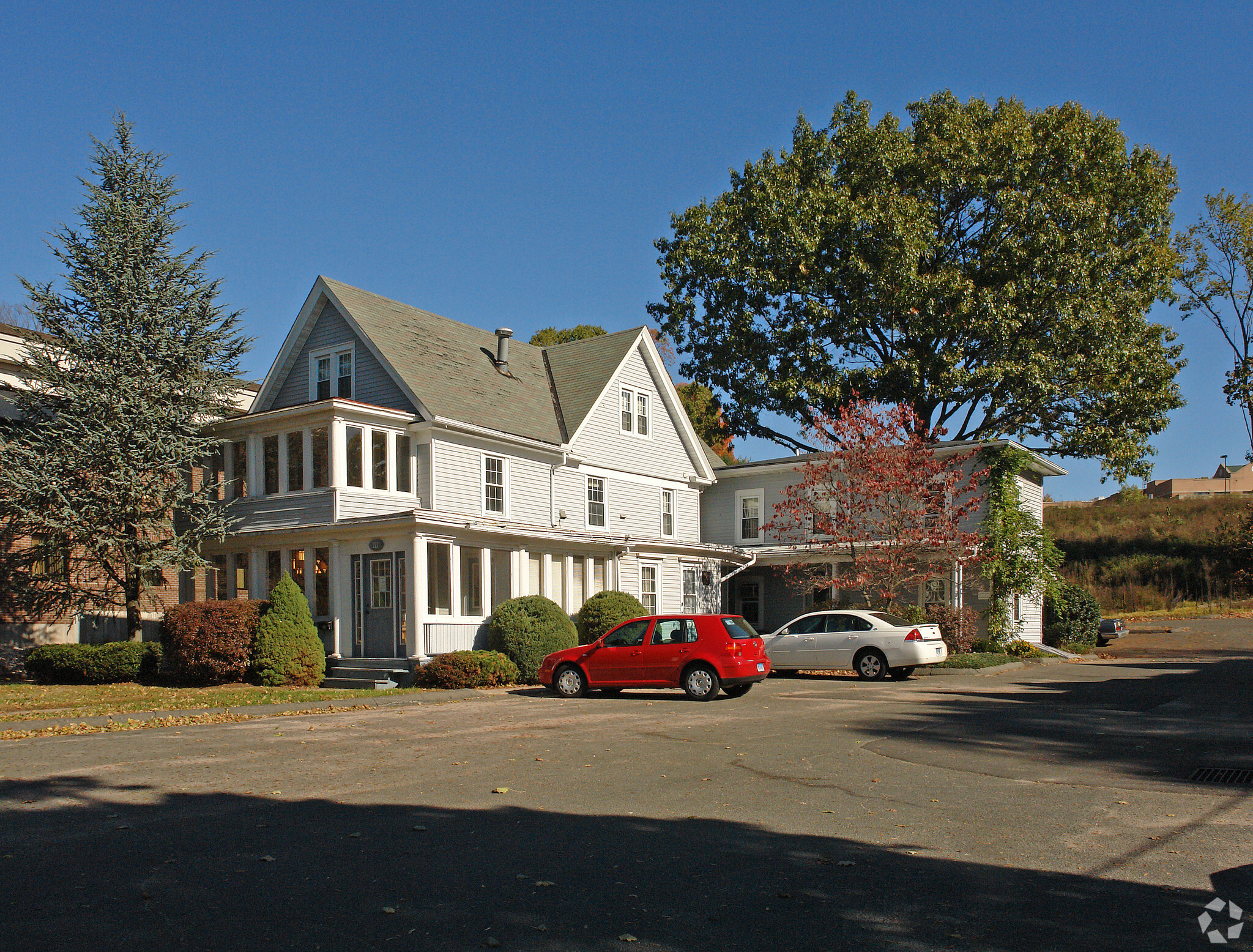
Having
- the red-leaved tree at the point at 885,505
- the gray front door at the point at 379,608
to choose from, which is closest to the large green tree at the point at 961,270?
the red-leaved tree at the point at 885,505

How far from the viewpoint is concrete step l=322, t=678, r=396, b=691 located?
70.4 feet

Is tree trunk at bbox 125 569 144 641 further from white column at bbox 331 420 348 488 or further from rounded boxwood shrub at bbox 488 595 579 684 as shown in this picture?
rounded boxwood shrub at bbox 488 595 579 684

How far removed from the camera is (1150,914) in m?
5.45

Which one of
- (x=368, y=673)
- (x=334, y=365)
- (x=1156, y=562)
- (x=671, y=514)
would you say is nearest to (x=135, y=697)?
(x=368, y=673)

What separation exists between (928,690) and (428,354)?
622 inches

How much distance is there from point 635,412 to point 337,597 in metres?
12.6

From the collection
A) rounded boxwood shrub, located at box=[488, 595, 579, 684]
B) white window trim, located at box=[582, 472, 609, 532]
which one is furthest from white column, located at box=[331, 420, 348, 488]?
white window trim, located at box=[582, 472, 609, 532]

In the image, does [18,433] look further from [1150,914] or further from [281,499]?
[1150,914]

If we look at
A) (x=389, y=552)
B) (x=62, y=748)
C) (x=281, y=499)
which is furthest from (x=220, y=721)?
(x=281, y=499)

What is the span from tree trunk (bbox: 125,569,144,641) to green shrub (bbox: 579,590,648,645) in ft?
35.4

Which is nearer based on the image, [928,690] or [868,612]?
[928,690]

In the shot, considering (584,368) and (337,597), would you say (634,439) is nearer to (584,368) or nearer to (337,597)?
(584,368)

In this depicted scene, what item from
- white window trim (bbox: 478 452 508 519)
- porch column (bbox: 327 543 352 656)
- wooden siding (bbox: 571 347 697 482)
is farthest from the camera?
wooden siding (bbox: 571 347 697 482)

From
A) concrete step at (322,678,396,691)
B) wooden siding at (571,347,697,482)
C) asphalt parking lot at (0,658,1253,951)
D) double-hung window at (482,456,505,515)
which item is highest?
wooden siding at (571,347,697,482)
